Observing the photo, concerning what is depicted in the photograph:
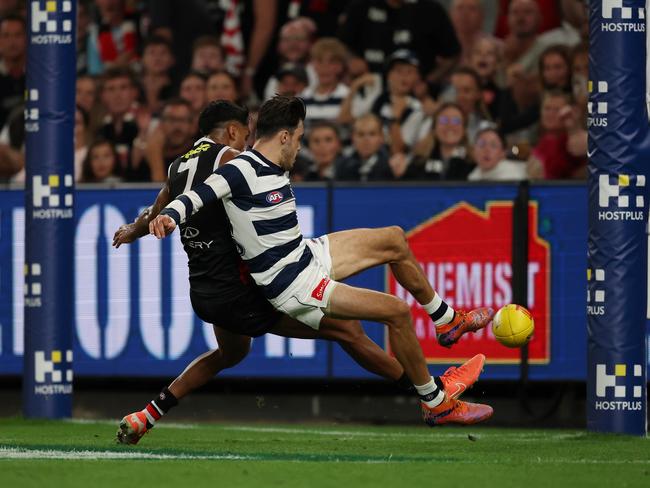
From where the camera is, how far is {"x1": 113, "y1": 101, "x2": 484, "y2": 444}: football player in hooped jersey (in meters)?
9.68

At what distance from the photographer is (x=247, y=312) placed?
9672 mm

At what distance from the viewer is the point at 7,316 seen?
Result: 1403cm

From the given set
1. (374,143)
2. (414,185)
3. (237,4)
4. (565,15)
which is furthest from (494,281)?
(237,4)

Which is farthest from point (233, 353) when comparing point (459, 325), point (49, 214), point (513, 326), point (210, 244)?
point (49, 214)

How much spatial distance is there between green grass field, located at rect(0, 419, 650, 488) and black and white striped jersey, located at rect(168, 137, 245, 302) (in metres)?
1.06

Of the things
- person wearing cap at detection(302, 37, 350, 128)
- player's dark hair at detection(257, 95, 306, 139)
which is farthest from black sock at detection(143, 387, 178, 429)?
person wearing cap at detection(302, 37, 350, 128)

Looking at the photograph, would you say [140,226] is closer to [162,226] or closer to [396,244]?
[162,226]

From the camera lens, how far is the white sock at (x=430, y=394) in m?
9.67

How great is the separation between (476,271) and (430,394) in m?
3.73

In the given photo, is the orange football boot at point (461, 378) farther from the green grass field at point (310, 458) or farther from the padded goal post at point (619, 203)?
the padded goal post at point (619, 203)

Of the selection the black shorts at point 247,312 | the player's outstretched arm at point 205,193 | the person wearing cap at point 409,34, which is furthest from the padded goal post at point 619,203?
the person wearing cap at point 409,34

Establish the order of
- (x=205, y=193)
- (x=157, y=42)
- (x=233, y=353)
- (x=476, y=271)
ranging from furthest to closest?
(x=157, y=42)
(x=476, y=271)
(x=233, y=353)
(x=205, y=193)

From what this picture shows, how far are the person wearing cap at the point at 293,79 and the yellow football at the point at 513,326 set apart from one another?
20.2 feet

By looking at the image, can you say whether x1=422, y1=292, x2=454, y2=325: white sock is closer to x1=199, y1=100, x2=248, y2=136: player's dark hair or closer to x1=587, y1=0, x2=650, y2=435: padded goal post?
x1=587, y1=0, x2=650, y2=435: padded goal post
